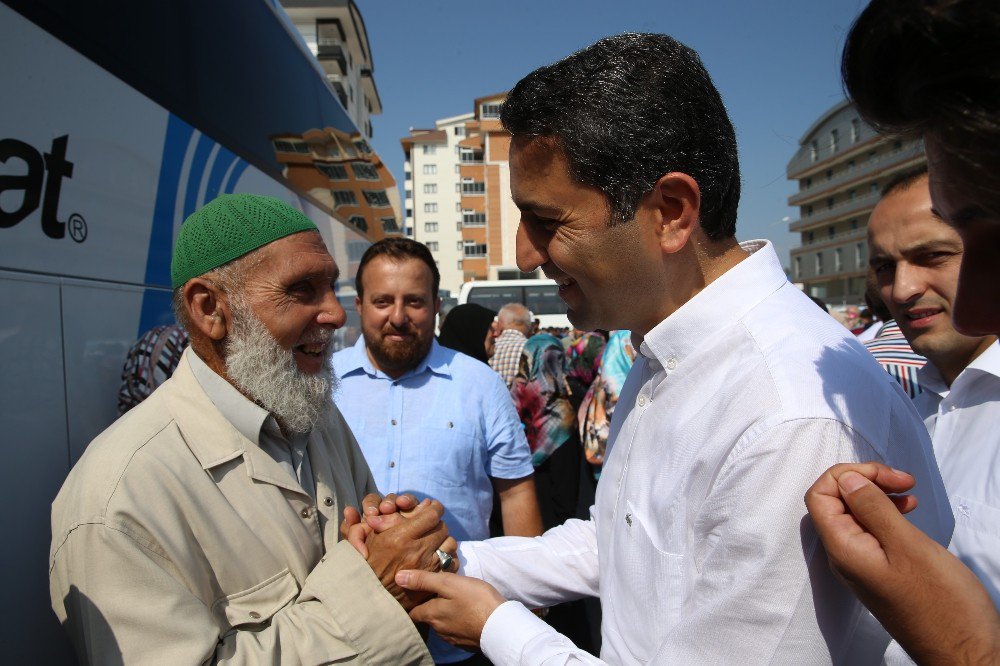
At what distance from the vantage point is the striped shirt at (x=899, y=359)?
3.04 meters

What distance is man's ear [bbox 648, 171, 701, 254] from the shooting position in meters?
1.46

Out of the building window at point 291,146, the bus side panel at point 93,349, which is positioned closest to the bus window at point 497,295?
the building window at point 291,146

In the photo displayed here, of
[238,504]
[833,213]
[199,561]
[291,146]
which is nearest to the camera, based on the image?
[199,561]

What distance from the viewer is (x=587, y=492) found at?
518cm

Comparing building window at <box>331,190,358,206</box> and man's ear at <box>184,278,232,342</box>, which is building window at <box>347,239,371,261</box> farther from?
man's ear at <box>184,278,232,342</box>

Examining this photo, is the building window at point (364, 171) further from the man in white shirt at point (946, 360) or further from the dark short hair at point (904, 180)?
the man in white shirt at point (946, 360)

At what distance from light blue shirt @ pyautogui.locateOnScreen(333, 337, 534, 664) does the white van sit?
16.1 m

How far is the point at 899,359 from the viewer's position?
125 inches

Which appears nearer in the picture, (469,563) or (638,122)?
(638,122)

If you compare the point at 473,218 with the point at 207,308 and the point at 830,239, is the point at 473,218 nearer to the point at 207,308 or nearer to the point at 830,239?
the point at 830,239

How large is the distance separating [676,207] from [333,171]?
5982 millimetres

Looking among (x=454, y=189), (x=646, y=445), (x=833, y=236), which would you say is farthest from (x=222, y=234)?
(x=833, y=236)

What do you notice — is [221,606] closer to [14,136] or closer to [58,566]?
[58,566]

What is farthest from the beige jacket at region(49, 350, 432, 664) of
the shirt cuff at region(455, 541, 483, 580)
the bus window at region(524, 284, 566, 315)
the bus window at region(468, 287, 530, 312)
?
the bus window at region(524, 284, 566, 315)
